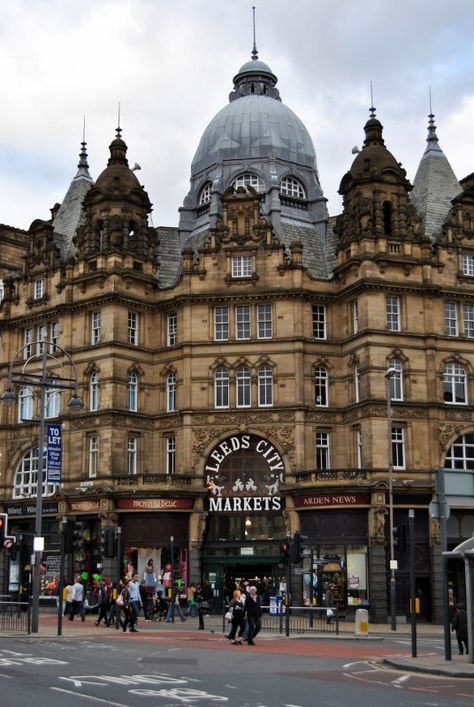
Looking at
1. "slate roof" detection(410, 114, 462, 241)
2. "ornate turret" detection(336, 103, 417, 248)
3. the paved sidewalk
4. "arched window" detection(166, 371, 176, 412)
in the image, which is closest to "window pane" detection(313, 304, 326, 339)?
"ornate turret" detection(336, 103, 417, 248)

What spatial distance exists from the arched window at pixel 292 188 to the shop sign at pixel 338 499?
2101cm

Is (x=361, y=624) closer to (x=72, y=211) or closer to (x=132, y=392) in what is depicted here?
(x=132, y=392)

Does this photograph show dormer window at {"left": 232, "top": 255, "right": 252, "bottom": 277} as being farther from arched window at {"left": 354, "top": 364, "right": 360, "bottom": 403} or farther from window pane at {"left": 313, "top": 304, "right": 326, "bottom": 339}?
arched window at {"left": 354, "top": 364, "right": 360, "bottom": 403}

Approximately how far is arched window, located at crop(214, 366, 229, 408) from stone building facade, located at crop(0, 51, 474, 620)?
0.13 m

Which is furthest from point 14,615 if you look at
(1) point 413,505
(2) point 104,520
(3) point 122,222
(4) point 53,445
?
(3) point 122,222

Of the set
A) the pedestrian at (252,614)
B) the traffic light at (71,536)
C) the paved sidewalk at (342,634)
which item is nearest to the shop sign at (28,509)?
the paved sidewalk at (342,634)

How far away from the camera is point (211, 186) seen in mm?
65125

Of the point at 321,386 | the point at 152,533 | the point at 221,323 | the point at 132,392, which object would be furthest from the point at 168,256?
the point at 152,533

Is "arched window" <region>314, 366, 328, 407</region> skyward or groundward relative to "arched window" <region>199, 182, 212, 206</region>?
groundward

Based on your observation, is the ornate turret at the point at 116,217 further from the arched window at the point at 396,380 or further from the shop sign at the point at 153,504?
the arched window at the point at 396,380

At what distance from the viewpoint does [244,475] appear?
55.2 metres

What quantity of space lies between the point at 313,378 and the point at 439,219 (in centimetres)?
1256

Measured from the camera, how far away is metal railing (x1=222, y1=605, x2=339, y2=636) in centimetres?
4016

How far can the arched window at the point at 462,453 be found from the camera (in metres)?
54.0
